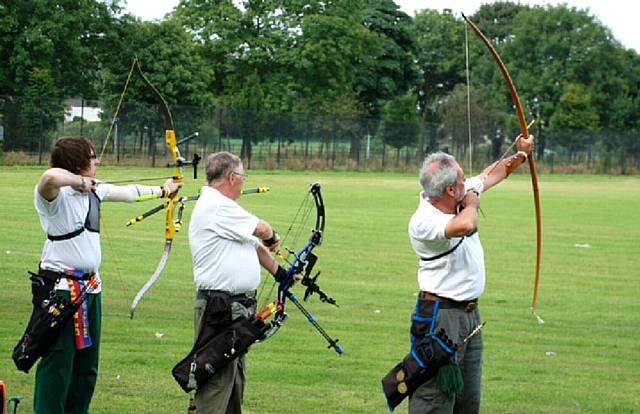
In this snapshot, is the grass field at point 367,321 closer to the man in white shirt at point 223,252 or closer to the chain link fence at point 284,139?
the man in white shirt at point 223,252

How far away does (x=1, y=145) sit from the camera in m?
40.3

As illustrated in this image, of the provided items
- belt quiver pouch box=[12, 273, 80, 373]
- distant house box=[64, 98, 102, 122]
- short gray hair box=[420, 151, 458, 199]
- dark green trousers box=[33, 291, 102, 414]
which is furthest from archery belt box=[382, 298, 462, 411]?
distant house box=[64, 98, 102, 122]

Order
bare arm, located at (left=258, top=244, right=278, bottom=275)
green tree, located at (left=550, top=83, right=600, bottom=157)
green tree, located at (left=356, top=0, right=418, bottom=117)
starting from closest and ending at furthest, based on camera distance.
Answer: bare arm, located at (left=258, top=244, right=278, bottom=275), green tree, located at (left=356, top=0, right=418, bottom=117), green tree, located at (left=550, top=83, right=600, bottom=157)

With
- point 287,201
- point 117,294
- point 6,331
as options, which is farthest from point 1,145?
point 6,331

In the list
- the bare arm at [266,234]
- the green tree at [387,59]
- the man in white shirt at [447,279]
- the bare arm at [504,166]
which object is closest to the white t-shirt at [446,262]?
the man in white shirt at [447,279]

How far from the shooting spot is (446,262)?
19.8 ft

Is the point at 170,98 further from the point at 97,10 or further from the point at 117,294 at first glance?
the point at 117,294

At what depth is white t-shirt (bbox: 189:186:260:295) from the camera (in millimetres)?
6293

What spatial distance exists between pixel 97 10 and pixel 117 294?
3636 centimetres

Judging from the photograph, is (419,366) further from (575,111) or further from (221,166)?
(575,111)

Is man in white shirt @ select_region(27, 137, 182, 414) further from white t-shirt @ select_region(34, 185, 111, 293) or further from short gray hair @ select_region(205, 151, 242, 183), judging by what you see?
short gray hair @ select_region(205, 151, 242, 183)

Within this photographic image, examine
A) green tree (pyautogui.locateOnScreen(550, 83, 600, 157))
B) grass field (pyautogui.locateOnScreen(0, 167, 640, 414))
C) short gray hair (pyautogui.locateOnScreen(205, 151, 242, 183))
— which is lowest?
grass field (pyautogui.locateOnScreen(0, 167, 640, 414))

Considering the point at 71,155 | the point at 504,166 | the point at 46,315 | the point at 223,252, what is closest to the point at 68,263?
the point at 46,315

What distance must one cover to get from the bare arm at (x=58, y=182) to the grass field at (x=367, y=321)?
180 centimetres
